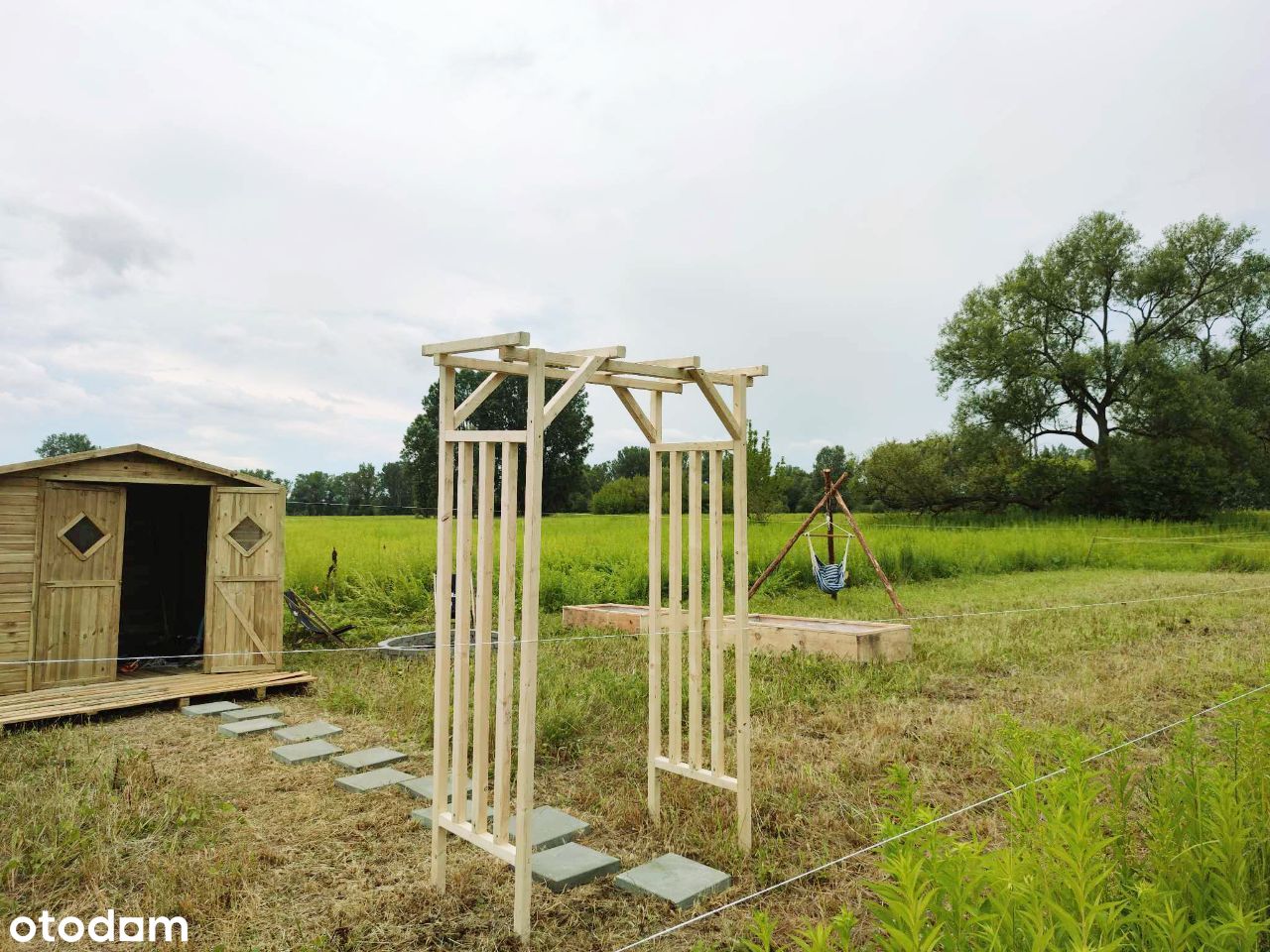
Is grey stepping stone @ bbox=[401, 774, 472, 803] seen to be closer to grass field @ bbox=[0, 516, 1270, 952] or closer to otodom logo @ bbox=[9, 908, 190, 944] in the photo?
grass field @ bbox=[0, 516, 1270, 952]

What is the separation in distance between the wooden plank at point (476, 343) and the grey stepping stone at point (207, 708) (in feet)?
14.5

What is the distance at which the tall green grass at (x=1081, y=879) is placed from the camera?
1710 mm

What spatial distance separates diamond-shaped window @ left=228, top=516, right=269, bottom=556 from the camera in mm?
7520

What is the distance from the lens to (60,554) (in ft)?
22.6

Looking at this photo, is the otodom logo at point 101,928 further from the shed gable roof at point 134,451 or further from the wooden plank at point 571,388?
the shed gable roof at point 134,451

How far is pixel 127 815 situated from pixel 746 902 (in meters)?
2.91

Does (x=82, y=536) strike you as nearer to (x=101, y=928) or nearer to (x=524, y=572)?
(x=101, y=928)

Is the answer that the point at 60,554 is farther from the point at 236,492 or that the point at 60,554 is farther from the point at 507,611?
the point at 507,611

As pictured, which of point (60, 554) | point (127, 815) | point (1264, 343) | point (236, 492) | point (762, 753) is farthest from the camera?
point (1264, 343)

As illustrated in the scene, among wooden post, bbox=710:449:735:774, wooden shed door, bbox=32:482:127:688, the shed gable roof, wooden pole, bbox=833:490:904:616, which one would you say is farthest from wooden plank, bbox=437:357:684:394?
wooden pole, bbox=833:490:904:616

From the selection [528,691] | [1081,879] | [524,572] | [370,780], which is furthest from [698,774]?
[1081,879]

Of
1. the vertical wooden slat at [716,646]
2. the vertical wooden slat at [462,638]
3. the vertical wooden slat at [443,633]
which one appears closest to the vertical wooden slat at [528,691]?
the vertical wooden slat at [462,638]

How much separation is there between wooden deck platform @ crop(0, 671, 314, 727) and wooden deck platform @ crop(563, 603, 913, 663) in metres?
3.78

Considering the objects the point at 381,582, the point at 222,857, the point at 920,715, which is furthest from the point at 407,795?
the point at 381,582
